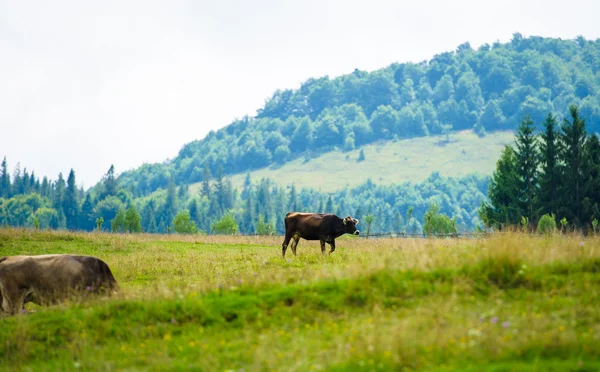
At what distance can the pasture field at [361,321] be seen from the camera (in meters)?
11.2

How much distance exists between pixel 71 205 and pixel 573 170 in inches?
6399

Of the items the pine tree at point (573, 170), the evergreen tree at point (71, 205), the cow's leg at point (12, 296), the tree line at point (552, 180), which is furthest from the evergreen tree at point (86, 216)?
the cow's leg at point (12, 296)

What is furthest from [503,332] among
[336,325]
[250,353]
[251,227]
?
[251,227]

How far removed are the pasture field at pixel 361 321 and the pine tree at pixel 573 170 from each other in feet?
148

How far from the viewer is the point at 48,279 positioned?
58.1 ft

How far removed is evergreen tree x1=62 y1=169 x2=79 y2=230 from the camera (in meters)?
194

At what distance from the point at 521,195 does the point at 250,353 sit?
60.2m

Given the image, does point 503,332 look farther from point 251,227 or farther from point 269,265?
point 251,227

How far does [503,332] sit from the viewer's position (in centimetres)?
1177

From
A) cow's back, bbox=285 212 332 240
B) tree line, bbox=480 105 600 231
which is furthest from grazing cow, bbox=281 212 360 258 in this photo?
tree line, bbox=480 105 600 231

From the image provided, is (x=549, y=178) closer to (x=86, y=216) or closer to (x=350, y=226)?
(x=350, y=226)

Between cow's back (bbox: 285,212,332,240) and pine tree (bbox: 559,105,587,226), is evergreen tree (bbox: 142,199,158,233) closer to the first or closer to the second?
pine tree (bbox: 559,105,587,226)

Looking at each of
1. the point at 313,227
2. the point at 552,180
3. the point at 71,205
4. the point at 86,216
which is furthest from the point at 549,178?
the point at 71,205

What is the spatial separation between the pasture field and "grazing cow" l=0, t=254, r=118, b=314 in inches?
63.5
